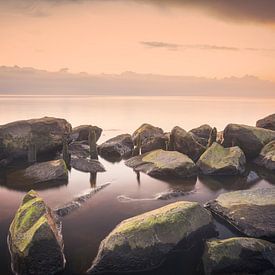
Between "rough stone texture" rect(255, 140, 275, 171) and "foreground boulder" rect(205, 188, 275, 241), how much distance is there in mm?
16111

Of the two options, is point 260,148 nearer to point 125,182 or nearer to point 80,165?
point 125,182

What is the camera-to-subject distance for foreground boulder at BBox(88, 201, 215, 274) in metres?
20.3

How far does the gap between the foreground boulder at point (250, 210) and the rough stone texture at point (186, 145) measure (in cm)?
1819

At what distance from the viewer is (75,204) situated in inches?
1208

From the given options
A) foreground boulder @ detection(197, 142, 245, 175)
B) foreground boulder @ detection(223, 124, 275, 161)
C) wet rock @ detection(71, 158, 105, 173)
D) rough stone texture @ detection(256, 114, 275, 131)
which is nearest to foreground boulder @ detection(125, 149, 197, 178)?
foreground boulder @ detection(197, 142, 245, 175)

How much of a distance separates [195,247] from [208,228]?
234 centimetres

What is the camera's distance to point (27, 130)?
48.6 meters

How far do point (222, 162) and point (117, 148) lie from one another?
18.6 m

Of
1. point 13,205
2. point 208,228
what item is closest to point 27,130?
point 13,205

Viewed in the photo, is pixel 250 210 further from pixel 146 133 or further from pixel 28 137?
pixel 146 133

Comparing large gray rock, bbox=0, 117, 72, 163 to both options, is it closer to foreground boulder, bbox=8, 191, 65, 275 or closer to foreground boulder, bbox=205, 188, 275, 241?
foreground boulder, bbox=205, 188, 275, 241

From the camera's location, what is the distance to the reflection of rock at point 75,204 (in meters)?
28.6

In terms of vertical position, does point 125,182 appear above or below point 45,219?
below

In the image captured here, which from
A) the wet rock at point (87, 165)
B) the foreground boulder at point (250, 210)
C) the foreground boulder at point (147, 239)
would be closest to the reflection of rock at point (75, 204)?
the foreground boulder at point (147, 239)
